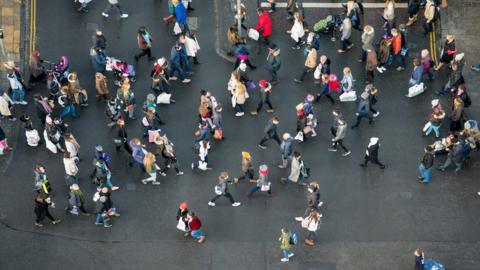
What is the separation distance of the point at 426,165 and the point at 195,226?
7.84m

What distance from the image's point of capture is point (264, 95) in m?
32.4

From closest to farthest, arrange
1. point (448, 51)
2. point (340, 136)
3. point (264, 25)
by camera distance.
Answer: point (340, 136) → point (448, 51) → point (264, 25)

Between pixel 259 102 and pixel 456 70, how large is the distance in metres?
7.01

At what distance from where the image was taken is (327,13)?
1442 inches

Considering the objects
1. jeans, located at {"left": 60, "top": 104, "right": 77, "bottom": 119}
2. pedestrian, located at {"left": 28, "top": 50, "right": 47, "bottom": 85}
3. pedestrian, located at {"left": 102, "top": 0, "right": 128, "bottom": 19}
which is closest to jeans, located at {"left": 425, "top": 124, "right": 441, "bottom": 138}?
jeans, located at {"left": 60, "top": 104, "right": 77, "bottom": 119}

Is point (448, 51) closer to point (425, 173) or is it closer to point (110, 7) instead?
point (425, 173)

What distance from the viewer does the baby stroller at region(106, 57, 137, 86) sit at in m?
33.5

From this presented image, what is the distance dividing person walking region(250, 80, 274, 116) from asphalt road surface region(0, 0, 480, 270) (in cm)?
28

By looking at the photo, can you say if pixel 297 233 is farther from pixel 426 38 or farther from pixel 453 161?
pixel 426 38

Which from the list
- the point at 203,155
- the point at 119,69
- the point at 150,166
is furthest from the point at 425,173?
the point at 119,69

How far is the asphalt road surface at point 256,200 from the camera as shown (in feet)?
95.9

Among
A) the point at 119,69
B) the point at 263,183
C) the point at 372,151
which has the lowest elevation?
the point at 263,183

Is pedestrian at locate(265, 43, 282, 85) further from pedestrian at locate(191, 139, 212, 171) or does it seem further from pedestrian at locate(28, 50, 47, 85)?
pedestrian at locate(28, 50, 47, 85)

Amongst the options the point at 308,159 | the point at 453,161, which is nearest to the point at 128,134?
the point at 308,159
